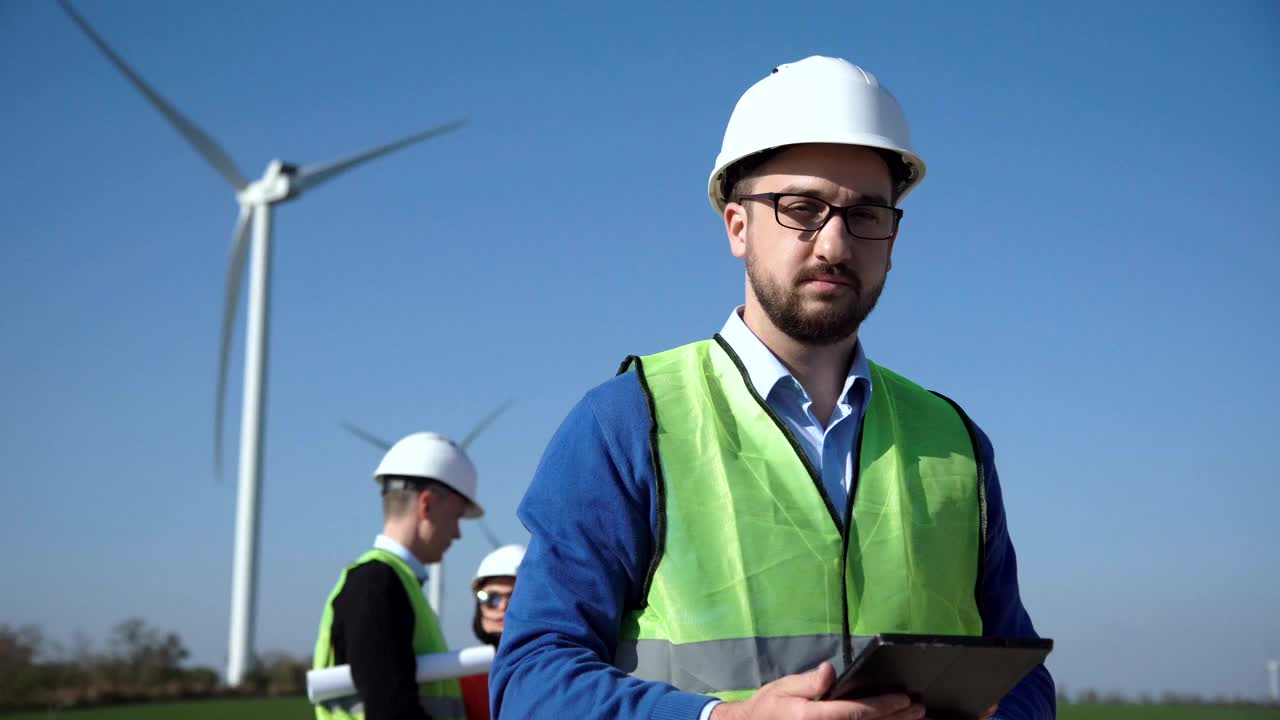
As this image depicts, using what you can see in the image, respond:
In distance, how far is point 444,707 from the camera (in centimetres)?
794

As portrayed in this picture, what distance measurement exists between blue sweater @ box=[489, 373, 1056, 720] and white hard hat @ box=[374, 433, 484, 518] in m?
5.56

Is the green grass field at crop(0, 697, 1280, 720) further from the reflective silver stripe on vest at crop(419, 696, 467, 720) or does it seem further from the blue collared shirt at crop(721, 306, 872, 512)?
the blue collared shirt at crop(721, 306, 872, 512)

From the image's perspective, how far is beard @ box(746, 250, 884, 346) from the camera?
3734 mm

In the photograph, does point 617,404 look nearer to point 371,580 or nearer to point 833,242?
point 833,242

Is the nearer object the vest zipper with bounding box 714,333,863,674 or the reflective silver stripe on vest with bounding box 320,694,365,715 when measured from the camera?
the vest zipper with bounding box 714,333,863,674

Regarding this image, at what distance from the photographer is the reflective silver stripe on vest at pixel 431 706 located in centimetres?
754

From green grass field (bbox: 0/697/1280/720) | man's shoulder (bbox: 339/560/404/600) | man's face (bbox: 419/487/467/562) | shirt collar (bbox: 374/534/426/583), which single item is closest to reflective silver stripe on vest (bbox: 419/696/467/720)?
man's shoulder (bbox: 339/560/404/600)

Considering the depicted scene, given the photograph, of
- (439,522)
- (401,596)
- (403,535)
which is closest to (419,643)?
(401,596)

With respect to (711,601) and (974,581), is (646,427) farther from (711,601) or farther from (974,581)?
(974,581)

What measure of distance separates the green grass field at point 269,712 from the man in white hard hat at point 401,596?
22.0 metres

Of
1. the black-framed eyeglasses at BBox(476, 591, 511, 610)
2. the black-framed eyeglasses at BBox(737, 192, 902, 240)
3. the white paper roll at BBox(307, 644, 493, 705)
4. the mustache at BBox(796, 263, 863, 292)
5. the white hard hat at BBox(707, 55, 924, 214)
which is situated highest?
the white hard hat at BBox(707, 55, 924, 214)

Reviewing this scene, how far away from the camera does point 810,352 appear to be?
3873 millimetres

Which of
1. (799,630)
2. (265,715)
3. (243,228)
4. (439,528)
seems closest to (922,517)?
(799,630)

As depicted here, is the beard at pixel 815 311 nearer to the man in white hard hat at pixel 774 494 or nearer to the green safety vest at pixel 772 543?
the man in white hard hat at pixel 774 494
